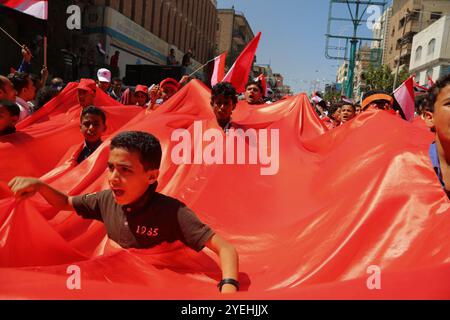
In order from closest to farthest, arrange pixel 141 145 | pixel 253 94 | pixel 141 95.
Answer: pixel 141 145 < pixel 253 94 < pixel 141 95

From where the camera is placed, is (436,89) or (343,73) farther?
(343,73)

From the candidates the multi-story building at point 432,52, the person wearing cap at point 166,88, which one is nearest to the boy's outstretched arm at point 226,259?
the person wearing cap at point 166,88

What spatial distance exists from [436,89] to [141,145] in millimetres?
1468

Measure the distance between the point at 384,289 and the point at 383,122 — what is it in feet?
6.24

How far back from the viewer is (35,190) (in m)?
2.01

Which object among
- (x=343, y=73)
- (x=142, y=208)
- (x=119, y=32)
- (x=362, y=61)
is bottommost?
(x=142, y=208)

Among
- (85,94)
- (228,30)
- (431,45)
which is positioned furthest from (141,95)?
(228,30)

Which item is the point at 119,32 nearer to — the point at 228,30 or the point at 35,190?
the point at 35,190

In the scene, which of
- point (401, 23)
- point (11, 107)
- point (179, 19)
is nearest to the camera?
point (11, 107)

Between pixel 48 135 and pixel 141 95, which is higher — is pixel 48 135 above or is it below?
below

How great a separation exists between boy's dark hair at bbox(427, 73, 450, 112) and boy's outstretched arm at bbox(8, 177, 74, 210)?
6.18 feet

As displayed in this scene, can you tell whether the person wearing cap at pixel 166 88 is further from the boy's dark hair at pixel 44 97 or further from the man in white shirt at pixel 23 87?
the man in white shirt at pixel 23 87

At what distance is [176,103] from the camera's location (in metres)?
4.83

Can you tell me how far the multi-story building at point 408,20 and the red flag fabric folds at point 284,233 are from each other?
1624 inches
